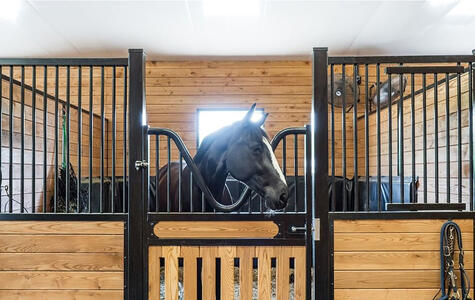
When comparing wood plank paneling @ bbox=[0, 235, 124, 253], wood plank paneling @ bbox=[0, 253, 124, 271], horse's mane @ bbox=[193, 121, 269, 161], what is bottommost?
wood plank paneling @ bbox=[0, 253, 124, 271]

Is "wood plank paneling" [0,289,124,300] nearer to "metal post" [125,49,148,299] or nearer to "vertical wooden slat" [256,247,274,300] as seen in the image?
"metal post" [125,49,148,299]

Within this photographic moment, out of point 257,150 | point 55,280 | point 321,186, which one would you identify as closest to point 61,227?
point 55,280

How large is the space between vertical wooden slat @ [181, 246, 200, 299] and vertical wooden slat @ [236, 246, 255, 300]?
22 cm

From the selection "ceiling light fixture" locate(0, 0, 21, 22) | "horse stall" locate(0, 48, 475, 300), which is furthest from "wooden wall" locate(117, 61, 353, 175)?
"horse stall" locate(0, 48, 475, 300)

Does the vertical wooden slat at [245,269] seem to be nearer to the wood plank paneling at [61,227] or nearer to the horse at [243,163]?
the horse at [243,163]

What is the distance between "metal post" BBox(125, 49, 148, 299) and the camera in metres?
1.72

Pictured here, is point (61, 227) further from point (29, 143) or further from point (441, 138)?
point (441, 138)

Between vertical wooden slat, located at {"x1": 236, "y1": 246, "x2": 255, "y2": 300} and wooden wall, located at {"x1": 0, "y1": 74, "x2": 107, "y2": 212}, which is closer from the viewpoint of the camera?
vertical wooden slat, located at {"x1": 236, "y1": 246, "x2": 255, "y2": 300}

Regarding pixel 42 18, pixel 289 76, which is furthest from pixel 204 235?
pixel 289 76

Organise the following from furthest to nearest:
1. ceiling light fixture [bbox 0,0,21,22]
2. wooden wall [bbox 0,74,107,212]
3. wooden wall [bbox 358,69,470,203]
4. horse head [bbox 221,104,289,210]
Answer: ceiling light fixture [bbox 0,0,21,22] < wooden wall [bbox 0,74,107,212] < wooden wall [bbox 358,69,470,203] < horse head [bbox 221,104,289,210]

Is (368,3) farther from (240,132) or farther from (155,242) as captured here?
(155,242)

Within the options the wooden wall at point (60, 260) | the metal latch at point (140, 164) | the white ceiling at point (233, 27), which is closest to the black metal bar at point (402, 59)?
the metal latch at point (140, 164)

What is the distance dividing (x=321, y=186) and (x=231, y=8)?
219 cm

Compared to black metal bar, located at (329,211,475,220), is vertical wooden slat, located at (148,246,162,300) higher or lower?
lower
